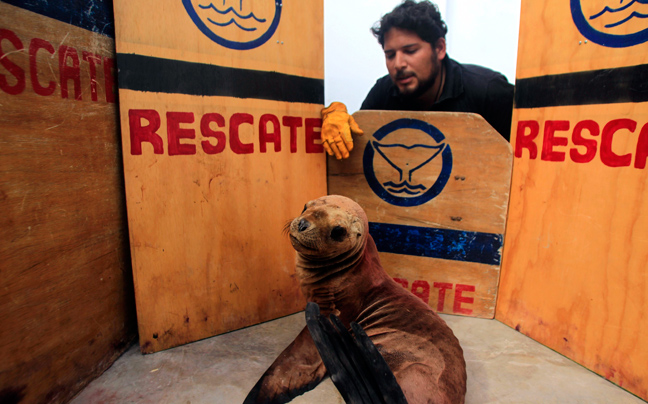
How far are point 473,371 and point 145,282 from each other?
1708mm

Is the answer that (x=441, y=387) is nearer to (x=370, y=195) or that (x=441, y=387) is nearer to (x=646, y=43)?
(x=370, y=195)

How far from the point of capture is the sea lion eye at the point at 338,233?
68.5 inches

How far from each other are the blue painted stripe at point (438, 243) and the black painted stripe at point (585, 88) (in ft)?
2.61

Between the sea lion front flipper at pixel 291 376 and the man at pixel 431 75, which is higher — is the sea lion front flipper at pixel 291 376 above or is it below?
below

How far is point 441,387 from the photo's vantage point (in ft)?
4.66

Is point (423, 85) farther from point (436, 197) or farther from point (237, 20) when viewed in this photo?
point (237, 20)

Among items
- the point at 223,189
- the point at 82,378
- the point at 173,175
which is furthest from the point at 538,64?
the point at 82,378

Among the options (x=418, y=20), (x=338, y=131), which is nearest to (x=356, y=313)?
(x=338, y=131)

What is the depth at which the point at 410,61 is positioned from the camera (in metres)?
3.31

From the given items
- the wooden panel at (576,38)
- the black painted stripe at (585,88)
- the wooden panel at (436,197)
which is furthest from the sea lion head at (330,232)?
the wooden panel at (576,38)

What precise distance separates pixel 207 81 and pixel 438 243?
5.35 feet

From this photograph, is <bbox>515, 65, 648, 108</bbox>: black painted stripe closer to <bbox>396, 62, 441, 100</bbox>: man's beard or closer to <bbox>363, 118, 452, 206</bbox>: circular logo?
<bbox>363, 118, 452, 206</bbox>: circular logo

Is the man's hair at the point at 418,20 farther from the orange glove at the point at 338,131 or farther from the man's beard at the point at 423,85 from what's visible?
the orange glove at the point at 338,131

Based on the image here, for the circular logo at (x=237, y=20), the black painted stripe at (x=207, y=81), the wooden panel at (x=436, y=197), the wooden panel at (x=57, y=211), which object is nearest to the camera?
the wooden panel at (x=57, y=211)
